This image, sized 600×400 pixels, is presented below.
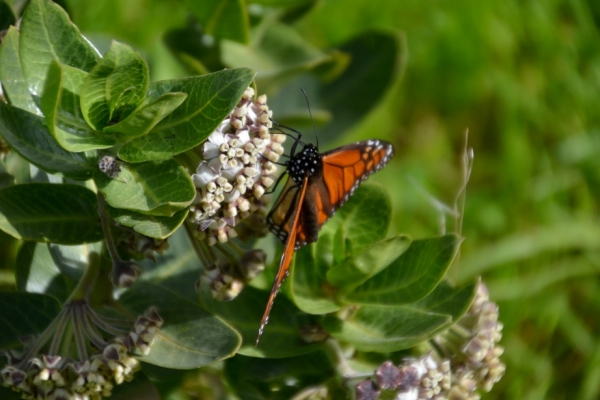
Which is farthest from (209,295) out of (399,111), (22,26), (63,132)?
(399,111)

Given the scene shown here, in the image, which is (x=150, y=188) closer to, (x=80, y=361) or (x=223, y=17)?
(x=80, y=361)

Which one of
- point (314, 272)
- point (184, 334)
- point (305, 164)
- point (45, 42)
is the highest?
point (45, 42)

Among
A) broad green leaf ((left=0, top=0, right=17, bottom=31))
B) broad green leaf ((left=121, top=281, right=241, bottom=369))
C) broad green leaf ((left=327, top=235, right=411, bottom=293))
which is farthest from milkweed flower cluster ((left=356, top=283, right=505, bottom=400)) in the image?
broad green leaf ((left=0, top=0, right=17, bottom=31))

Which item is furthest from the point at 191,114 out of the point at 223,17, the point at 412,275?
the point at 223,17

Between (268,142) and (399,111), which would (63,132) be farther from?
(399,111)

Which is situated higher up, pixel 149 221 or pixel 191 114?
pixel 191 114

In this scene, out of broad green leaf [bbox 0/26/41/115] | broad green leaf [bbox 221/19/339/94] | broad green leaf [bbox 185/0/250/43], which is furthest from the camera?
broad green leaf [bbox 221/19/339/94]

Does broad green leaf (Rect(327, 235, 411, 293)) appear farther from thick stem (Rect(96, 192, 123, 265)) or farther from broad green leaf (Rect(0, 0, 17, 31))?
broad green leaf (Rect(0, 0, 17, 31))
